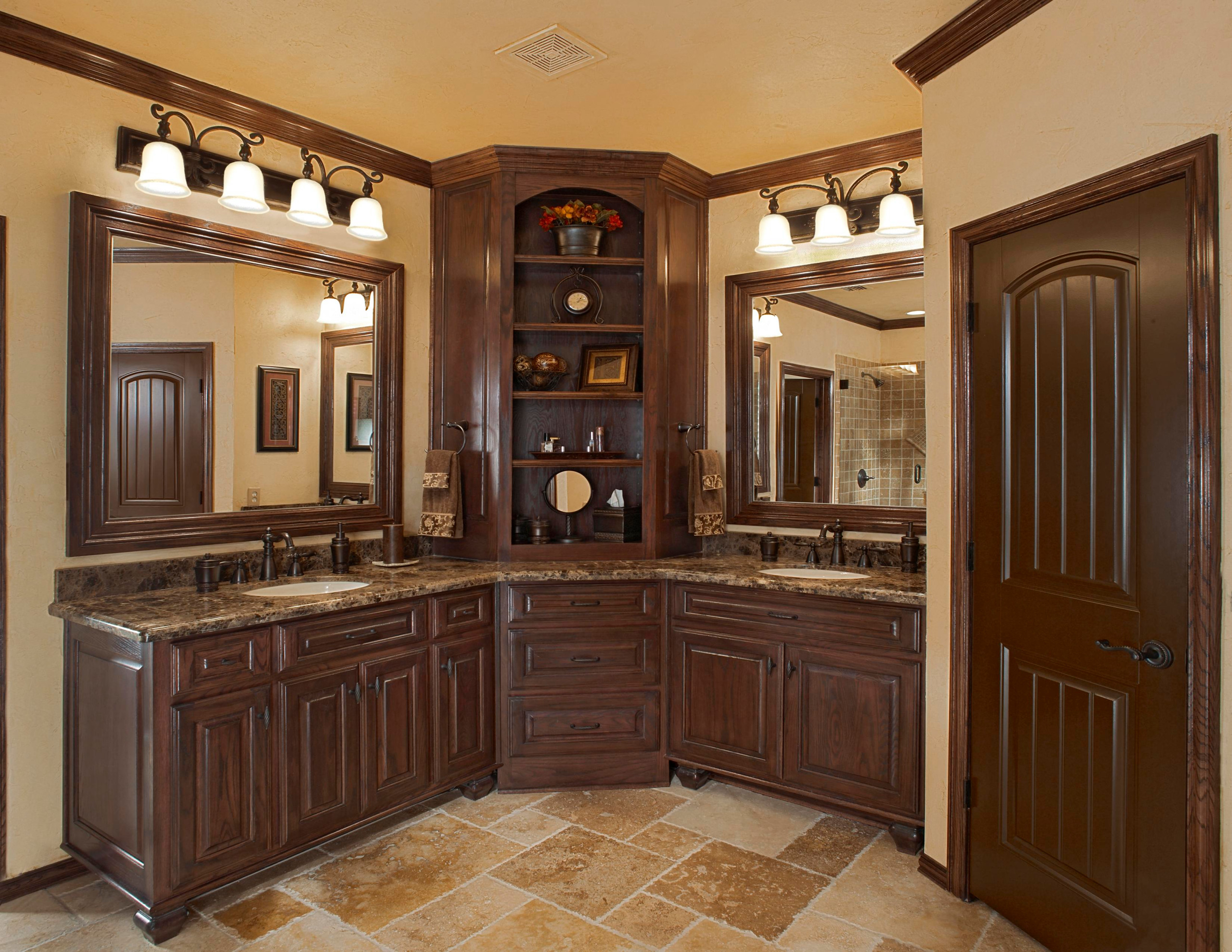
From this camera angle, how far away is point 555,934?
2.32 metres

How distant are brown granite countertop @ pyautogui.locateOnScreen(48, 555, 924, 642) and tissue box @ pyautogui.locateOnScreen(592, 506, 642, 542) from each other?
16 centimetres

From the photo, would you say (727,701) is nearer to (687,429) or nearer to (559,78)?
(687,429)

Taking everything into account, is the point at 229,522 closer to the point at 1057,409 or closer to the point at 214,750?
the point at 214,750

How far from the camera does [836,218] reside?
10.8ft

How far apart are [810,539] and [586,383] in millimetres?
1195

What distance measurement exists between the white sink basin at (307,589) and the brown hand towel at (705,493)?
55.7 inches

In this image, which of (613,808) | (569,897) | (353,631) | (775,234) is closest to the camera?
(569,897)

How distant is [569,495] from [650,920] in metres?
1.82

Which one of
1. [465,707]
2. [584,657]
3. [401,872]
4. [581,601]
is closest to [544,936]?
[401,872]

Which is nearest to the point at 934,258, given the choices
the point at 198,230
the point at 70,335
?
the point at 198,230

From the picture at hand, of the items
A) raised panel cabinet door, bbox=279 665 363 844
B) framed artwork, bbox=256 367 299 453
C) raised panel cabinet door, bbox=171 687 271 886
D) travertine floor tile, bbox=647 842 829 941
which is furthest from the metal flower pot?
travertine floor tile, bbox=647 842 829 941

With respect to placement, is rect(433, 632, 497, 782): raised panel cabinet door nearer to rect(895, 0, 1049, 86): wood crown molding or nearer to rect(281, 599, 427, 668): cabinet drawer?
rect(281, 599, 427, 668): cabinet drawer

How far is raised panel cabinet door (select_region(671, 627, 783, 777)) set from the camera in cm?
313

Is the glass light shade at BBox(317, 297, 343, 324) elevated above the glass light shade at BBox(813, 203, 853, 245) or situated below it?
below
